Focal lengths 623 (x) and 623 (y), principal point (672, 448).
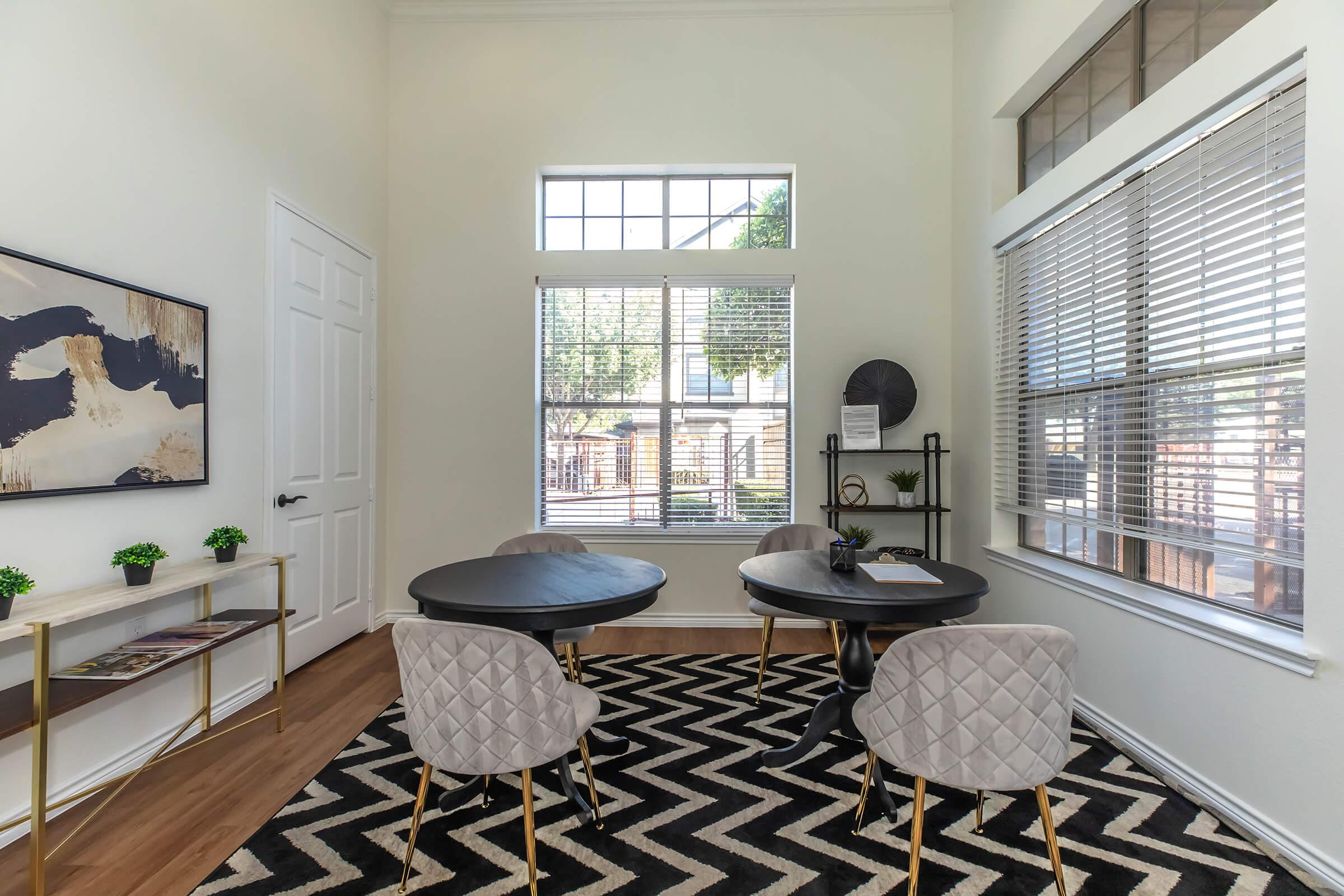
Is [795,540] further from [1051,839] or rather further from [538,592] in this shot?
[1051,839]

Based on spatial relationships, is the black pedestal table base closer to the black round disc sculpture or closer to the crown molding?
the black round disc sculpture

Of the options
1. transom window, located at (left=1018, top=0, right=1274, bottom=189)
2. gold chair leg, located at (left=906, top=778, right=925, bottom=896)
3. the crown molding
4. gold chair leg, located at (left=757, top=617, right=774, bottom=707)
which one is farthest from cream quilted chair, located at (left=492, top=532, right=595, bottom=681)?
the crown molding

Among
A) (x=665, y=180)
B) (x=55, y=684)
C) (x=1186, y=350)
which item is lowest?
(x=55, y=684)

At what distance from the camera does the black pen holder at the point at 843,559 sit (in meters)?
2.31

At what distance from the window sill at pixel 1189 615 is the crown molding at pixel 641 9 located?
3.58 metres

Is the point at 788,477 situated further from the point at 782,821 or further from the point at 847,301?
the point at 782,821

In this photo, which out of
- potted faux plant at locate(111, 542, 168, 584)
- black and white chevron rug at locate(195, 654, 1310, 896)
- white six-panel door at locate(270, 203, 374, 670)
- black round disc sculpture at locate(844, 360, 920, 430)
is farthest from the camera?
black round disc sculpture at locate(844, 360, 920, 430)

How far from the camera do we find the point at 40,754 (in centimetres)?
163

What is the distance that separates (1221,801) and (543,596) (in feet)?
7.47

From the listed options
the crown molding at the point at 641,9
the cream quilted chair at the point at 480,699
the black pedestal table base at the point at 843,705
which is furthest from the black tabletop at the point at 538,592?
the crown molding at the point at 641,9

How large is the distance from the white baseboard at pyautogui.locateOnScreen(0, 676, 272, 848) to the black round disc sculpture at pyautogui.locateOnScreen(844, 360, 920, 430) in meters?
3.66

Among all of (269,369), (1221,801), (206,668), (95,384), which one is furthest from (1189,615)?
(269,369)

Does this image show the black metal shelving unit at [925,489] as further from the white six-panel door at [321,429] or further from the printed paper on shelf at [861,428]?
the white six-panel door at [321,429]

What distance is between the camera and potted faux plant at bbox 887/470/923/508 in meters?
3.94
